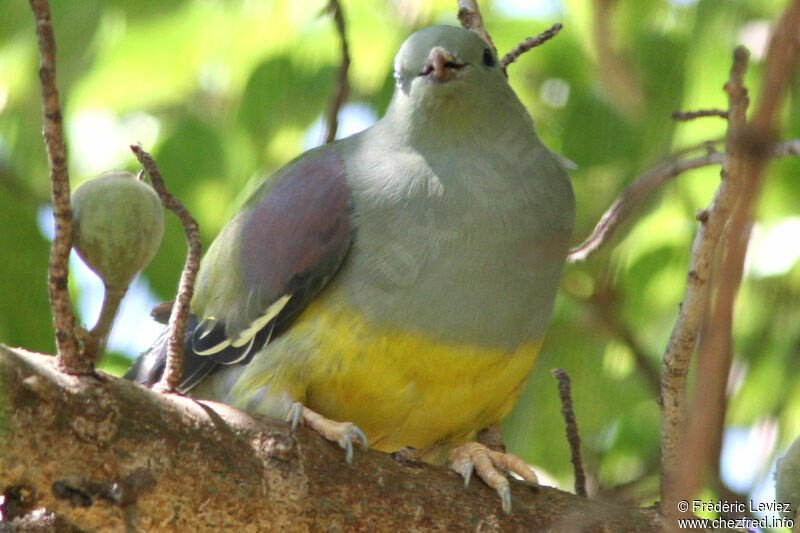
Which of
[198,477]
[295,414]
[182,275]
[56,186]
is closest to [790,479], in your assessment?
[295,414]

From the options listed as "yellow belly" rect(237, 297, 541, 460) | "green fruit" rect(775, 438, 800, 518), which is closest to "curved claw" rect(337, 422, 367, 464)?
"yellow belly" rect(237, 297, 541, 460)

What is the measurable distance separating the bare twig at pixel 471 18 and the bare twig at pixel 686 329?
54.6 inches

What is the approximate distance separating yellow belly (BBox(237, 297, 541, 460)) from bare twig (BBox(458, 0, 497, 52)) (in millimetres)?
1086

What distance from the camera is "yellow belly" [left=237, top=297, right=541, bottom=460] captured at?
2.72 m

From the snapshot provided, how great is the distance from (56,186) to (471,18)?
6.43 feet

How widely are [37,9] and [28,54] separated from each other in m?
2.40

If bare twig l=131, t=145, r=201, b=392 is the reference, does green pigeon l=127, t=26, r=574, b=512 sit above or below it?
above

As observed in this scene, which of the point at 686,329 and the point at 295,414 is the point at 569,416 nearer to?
the point at 686,329

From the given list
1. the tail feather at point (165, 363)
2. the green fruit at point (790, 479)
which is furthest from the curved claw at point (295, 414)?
the green fruit at point (790, 479)

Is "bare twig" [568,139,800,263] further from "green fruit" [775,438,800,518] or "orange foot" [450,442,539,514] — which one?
"green fruit" [775,438,800,518]

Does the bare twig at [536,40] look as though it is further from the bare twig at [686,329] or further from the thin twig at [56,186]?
the thin twig at [56,186]

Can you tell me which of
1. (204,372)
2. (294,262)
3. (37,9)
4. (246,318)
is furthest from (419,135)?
(37,9)

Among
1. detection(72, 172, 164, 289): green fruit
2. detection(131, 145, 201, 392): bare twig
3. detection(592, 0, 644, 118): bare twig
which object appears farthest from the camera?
detection(592, 0, 644, 118): bare twig

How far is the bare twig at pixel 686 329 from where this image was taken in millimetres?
2061
